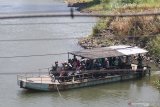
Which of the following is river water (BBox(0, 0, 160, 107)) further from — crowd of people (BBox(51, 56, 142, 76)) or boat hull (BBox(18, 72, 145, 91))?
crowd of people (BBox(51, 56, 142, 76))

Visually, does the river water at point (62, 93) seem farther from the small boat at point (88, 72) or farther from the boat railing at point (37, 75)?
the boat railing at point (37, 75)

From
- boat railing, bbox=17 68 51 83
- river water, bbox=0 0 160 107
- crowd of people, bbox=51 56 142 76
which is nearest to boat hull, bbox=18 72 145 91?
river water, bbox=0 0 160 107

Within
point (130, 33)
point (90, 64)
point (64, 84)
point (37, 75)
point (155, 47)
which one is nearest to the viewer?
point (64, 84)

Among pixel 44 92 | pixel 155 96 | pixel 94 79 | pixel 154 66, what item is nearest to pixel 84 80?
pixel 94 79

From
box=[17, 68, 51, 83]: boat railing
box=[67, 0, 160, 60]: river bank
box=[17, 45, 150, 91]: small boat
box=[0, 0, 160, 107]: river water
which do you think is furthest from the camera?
box=[67, 0, 160, 60]: river bank

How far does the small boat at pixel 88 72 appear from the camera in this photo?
936 inches

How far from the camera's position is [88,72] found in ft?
79.7

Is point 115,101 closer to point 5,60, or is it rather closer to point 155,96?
point 155,96

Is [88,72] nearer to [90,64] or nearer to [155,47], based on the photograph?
[90,64]

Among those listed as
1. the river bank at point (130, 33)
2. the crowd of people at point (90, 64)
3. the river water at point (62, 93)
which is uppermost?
the river bank at point (130, 33)

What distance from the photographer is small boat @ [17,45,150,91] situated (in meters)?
23.8

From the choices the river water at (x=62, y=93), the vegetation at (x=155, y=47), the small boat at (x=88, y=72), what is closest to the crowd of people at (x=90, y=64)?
the small boat at (x=88, y=72)

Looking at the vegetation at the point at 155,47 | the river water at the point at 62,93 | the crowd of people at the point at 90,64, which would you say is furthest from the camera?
the vegetation at the point at 155,47

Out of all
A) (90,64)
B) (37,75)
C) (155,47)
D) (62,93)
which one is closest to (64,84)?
(62,93)
